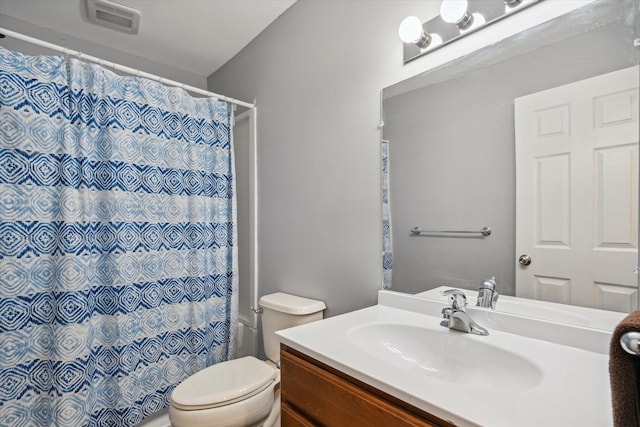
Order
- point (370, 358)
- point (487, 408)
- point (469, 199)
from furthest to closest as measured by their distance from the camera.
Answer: point (469, 199) < point (370, 358) < point (487, 408)

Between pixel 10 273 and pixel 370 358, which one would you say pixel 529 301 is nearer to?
pixel 370 358

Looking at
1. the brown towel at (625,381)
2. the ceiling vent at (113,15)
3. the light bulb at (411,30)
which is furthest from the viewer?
the ceiling vent at (113,15)

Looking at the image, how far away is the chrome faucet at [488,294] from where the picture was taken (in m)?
1.05

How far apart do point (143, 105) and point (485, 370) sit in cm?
195

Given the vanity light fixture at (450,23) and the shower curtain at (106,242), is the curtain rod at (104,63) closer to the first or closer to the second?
the shower curtain at (106,242)

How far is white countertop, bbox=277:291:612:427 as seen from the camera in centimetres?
59

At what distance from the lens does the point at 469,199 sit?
3.73 ft

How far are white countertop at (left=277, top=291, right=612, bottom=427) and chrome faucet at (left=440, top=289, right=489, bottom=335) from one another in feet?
0.09

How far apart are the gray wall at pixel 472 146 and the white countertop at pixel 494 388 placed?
0.46 ft

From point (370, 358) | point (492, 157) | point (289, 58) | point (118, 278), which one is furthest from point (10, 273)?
point (492, 157)

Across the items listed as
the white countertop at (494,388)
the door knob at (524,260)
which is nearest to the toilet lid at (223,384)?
the white countertop at (494,388)

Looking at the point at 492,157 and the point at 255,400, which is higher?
the point at 492,157

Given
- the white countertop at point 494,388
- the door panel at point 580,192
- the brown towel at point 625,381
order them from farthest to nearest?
the door panel at point 580,192 < the white countertop at point 494,388 < the brown towel at point 625,381

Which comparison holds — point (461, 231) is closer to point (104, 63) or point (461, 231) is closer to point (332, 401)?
point (332, 401)
